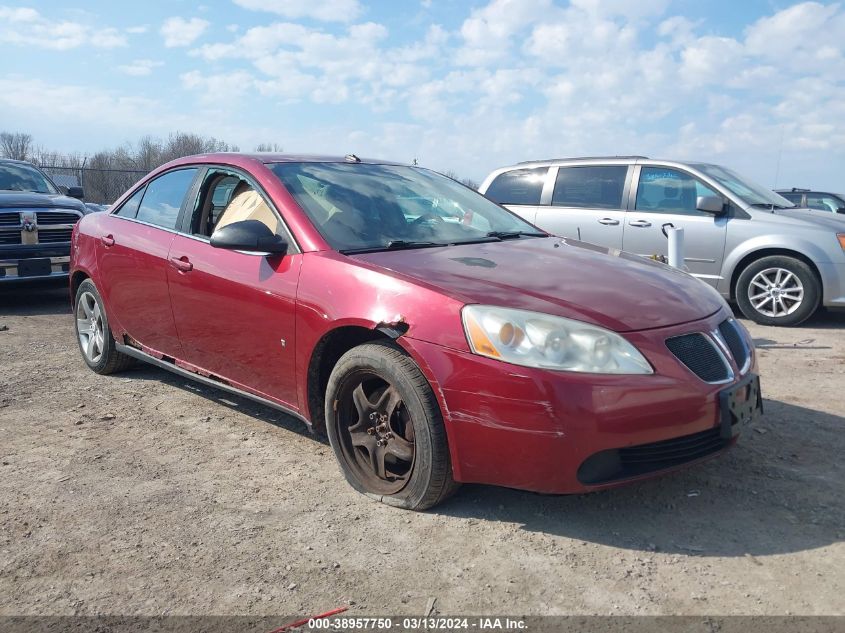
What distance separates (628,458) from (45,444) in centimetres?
311

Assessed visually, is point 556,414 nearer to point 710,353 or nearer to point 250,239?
point 710,353

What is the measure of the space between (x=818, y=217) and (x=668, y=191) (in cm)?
153

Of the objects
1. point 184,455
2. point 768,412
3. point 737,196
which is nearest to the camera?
point 184,455

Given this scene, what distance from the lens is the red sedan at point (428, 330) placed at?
285 centimetres

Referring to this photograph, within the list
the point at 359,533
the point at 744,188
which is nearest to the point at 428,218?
the point at 359,533

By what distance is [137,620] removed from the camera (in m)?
2.46

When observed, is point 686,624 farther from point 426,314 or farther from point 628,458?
point 426,314

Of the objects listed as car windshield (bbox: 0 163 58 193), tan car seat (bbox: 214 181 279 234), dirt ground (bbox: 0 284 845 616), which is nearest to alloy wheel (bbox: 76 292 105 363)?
dirt ground (bbox: 0 284 845 616)

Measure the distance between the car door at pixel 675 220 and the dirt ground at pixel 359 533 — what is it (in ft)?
12.3

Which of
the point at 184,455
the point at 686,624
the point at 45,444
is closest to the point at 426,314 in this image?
the point at 686,624

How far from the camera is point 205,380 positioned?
4328mm

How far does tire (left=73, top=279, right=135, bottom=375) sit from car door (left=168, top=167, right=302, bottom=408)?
1.24 m

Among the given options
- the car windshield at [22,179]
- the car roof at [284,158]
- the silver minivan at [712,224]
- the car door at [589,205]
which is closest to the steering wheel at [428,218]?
the car roof at [284,158]

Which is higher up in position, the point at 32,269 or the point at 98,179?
the point at 98,179
